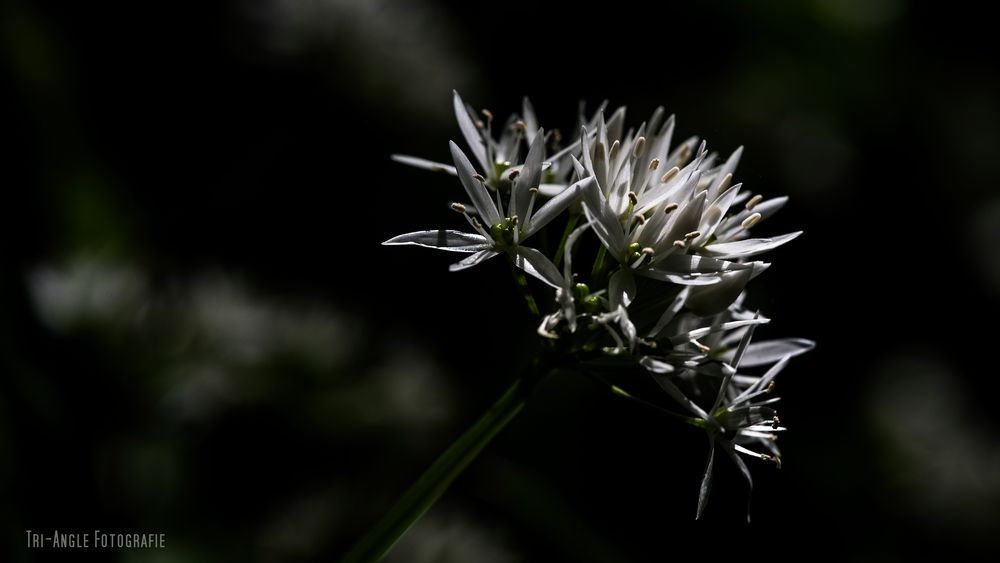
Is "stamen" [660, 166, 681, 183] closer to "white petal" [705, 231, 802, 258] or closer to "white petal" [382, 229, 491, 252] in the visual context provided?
"white petal" [705, 231, 802, 258]

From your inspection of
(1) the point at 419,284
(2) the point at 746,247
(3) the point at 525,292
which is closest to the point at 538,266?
(3) the point at 525,292

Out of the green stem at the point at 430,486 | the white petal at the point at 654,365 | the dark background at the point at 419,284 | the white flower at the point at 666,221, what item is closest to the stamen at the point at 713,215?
the white flower at the point at 666,221

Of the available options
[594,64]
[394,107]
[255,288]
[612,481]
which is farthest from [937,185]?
[255,288]

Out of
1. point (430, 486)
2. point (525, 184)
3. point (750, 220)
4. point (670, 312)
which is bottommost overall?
point (430, 486)

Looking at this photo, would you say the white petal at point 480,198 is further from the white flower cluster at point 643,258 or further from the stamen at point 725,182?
the stamen at point 725,182

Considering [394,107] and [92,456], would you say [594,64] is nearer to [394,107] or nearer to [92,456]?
[394,107]

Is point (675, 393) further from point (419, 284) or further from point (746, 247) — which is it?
point (419, 284)

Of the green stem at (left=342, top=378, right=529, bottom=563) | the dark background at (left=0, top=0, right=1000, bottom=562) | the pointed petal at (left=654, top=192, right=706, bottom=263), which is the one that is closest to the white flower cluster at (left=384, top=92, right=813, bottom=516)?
the pointed petal at (left=654, top=192, right=706, bottom=263)
